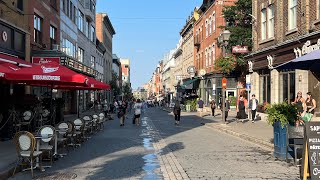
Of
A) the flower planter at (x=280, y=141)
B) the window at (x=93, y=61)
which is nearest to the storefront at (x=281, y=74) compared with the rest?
the flower planter at (x=280, y=141)

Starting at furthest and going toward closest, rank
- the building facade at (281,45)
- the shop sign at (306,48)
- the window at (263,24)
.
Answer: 1. the window at (263,24)
2. the building facade at (281,45)
3. the shop sign at (306,48)

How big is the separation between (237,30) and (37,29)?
902 inches

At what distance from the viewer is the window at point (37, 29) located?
85.7 ft

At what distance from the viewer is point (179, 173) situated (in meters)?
9.93

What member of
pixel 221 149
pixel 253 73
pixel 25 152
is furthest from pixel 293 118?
pixel 253 73

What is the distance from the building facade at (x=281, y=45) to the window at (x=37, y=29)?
46.6 ft

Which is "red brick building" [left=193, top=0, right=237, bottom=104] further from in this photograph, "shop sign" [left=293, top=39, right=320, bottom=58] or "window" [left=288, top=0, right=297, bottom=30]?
"shop sign" [left=293, top=39, right=320, bottom=58]

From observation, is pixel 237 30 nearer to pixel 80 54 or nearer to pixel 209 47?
pixel 209 47

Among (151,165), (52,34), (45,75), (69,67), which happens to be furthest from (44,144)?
→ (52,34)

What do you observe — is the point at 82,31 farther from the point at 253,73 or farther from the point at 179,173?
the point at 179,173

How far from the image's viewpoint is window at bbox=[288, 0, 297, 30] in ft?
77.8

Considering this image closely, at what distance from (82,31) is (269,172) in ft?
133

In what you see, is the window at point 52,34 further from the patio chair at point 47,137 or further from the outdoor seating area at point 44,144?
the patio chair at point 47,137

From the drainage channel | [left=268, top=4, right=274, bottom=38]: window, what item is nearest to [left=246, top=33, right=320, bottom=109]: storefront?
[left=268, top=4, right=274, bottom=38]: window
